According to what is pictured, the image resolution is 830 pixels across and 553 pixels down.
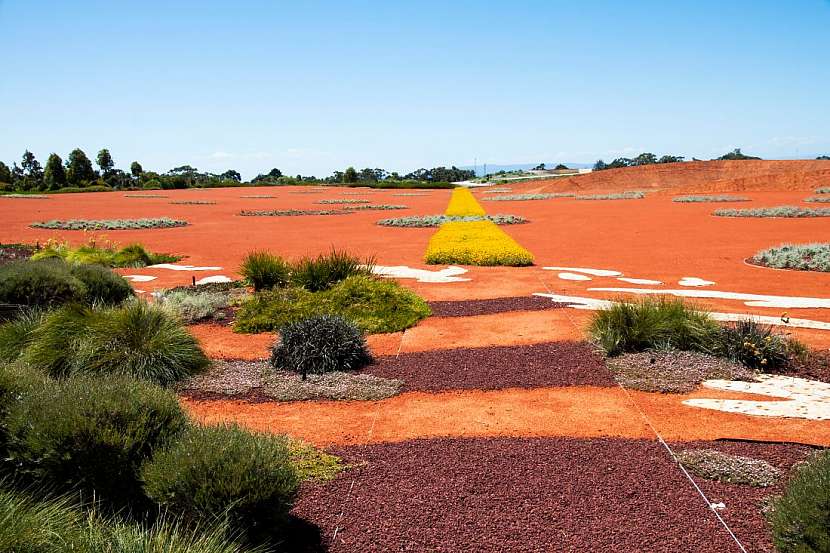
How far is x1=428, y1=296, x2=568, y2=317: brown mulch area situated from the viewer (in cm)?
1088

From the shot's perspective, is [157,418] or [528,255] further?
[528,255]

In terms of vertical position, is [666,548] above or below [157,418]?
below

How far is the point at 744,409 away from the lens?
632 cm

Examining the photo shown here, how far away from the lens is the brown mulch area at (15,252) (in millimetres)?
17973

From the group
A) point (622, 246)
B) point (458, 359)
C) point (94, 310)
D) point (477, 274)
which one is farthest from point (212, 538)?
point (622, 246)

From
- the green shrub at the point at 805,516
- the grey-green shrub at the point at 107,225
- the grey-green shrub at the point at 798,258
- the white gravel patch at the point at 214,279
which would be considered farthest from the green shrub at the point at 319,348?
the grey-green shrub at the point at 107,225

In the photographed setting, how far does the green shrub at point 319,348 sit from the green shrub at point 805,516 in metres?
5.09

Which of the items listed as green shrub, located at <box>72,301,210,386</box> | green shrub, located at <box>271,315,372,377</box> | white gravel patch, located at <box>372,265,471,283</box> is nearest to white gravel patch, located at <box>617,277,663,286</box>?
white gravel patch, located at <box>372,265,471,283</box>

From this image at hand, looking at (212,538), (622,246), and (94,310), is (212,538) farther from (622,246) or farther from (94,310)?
(622,246)

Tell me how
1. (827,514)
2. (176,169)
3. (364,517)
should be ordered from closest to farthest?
(827,514) → (364,517) → (176,169)

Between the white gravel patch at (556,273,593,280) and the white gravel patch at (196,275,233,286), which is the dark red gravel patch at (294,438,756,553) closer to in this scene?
the white gravel patch at (556,273,593,280)

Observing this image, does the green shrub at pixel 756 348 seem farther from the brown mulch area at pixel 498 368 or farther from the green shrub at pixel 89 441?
the green shrub at pixel 89 441

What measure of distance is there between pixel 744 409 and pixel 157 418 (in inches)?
204

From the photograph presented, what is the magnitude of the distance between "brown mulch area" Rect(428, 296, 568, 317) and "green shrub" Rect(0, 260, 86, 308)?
5662mm
